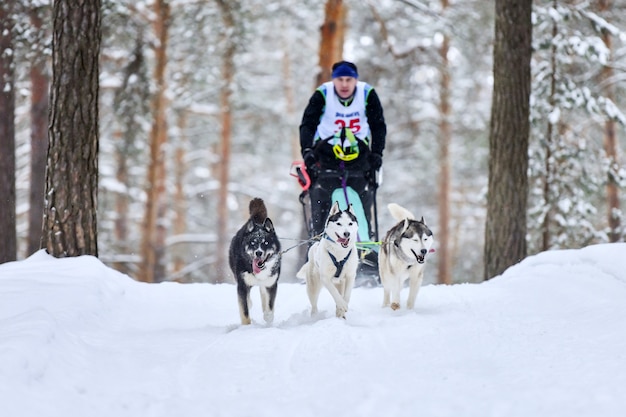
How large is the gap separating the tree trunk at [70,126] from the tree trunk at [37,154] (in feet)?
18.5

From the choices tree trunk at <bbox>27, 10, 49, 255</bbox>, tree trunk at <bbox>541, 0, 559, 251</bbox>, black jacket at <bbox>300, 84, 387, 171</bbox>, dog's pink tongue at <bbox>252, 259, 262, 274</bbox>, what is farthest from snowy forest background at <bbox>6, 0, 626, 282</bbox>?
black jacket at <bbox>300, 84, 387, 171</bbox>

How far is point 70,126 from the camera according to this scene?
6566 mm

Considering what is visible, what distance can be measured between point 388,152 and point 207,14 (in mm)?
7096

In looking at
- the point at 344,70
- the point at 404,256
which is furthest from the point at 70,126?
the point at 404,256

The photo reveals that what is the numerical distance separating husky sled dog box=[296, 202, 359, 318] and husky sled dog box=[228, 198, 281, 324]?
0.36 meters

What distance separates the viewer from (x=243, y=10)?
46.9 ft

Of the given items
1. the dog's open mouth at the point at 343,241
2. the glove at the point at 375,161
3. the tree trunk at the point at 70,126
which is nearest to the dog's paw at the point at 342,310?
the dog's open mouth at the point at 343,241

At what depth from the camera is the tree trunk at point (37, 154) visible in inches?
472

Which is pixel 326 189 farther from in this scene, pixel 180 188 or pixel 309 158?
pixel 180 188

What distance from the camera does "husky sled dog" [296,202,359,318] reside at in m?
5.18

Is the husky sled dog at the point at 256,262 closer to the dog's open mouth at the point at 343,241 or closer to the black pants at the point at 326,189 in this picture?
the dog's open mouth at the point at 343,241

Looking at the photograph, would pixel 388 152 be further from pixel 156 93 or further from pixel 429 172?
pixel 156 93

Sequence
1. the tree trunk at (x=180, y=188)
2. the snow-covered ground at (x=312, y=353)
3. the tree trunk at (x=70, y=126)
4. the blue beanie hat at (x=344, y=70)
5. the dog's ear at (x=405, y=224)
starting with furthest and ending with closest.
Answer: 1. the tree trunk at (x=180, y=188)
2. the tree trunk at (x=70, y=126)
3. the blue beanie hat at (x=344, y=70)
4. the dog's ear at (x=405, y=224)
5. the snow-covered ground at (x=312, y=353)

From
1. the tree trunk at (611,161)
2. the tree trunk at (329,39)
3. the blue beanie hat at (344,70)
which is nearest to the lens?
the blue beanie hat at (344,70)
